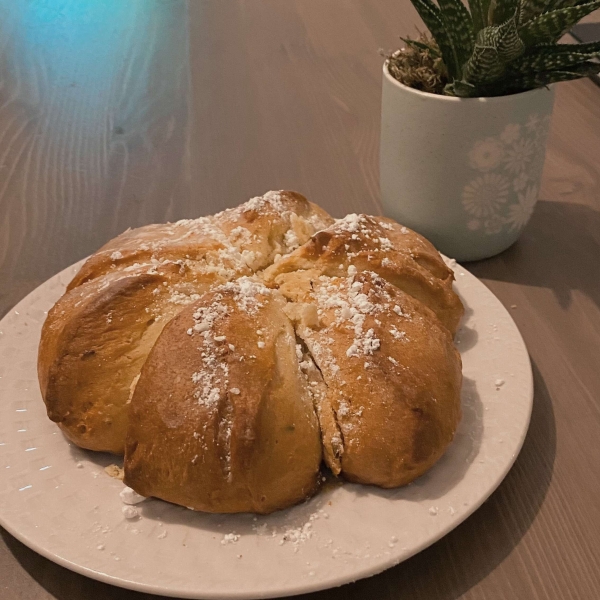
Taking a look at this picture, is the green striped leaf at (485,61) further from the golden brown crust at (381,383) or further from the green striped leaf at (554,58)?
the golden brown crust at (381,383)

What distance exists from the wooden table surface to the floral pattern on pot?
0.32 ft

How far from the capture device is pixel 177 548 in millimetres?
602

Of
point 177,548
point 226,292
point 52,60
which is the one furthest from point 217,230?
point 52,60

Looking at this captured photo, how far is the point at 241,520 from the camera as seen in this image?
25.0 inches

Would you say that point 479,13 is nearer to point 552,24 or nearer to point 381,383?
point 552,24

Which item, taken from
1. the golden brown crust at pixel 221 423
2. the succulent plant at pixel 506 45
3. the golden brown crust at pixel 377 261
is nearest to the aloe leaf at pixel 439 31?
the succulent plant at pixel 506 45

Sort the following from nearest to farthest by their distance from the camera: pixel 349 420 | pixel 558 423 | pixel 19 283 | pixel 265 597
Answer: pixel 265 597 < pixel 349 420 < pixel 558 423 < pixel 19 283

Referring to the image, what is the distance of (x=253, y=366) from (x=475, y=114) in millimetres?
565

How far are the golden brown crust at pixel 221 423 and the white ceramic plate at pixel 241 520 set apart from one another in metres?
0.03

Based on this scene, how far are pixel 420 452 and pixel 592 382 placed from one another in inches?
14.5

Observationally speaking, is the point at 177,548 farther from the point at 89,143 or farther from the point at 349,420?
the point at 89,143

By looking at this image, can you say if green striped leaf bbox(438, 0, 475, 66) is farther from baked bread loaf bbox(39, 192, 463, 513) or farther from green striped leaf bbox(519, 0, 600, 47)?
baked bread loaf bbox(39, 192, 463, 513)

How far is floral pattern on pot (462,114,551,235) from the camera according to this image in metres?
0.97

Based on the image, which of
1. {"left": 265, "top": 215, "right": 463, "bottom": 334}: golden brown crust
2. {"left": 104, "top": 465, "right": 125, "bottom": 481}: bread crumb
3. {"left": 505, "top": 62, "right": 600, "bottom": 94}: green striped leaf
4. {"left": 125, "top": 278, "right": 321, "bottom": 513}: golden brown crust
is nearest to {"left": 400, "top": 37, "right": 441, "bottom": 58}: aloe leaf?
{"left": 505, "top": 62, "right": 600, "bottom": 94}: green striped leaf
